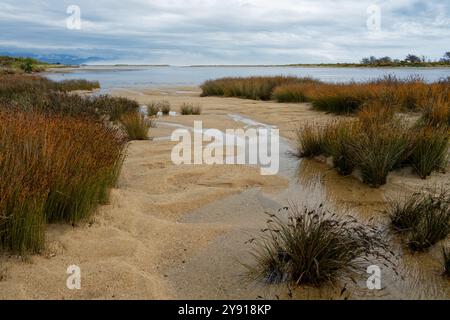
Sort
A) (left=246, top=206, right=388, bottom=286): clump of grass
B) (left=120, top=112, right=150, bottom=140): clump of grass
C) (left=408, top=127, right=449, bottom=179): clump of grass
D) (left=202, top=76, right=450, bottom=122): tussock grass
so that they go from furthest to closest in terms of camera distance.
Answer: (left=202, top=76, right=450, bottom=122): tussock grass
(left=120, top=112, right=150, bottom=140): clump of grass
(left=408, top=127, right=449, bottom=179): clump of grass
(left=246, top=206, right=388, bottom=286): clump of grass

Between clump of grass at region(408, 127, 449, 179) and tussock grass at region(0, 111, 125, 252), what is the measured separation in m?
4.48

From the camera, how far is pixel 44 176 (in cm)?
395

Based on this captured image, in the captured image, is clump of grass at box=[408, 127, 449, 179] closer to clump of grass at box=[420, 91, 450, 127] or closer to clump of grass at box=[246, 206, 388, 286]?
clump of grass at box=[420, 91, 450, 127]

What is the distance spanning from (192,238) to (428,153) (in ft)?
13.7

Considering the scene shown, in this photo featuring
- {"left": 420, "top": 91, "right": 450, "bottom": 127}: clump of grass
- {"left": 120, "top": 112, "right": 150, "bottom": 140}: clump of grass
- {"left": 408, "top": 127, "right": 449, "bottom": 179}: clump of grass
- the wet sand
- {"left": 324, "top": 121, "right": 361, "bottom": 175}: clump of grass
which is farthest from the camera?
{"left": 120, "top": 112, "right": 150, "bottom": 140}: clump of grass

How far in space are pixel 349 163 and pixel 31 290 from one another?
507cm

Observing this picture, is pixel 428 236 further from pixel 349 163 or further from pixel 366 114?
pixel 366 114

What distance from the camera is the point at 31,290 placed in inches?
127

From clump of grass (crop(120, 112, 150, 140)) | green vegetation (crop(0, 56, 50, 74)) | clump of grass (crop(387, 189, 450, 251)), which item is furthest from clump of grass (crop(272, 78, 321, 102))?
green vegetation (crop(0, 56, 50, 74))

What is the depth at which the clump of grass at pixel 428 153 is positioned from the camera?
6555mm

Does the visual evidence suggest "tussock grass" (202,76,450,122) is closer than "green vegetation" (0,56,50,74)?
Yes

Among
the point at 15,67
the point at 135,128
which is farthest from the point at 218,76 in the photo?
the point at 135,128

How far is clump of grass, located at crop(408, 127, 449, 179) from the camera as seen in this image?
21.5 feet
